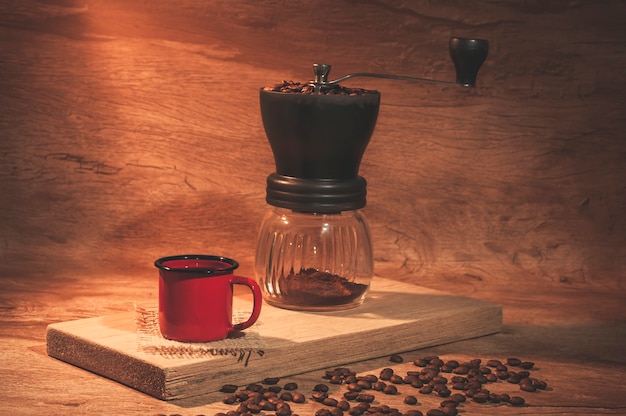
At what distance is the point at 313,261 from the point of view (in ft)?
5.60

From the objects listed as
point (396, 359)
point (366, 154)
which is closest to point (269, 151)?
point (366, 154)

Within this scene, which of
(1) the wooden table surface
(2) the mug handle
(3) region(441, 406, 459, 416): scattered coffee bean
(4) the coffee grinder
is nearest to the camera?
(3) region(441, 406, 459, 416): scattered coffee bean

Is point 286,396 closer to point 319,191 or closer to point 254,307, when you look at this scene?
point 254,307

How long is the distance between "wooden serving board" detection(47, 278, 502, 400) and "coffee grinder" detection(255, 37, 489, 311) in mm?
41

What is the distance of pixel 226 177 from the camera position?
2193 mm

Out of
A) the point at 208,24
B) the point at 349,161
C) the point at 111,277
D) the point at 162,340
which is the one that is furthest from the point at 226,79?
the point at 162,340

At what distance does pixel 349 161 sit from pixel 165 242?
620mm

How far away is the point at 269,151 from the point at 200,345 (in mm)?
782

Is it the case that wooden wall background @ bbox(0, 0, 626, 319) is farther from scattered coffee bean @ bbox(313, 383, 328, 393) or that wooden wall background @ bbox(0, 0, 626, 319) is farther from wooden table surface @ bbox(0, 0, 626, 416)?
scattered coffee bean @ bbox(313, 383, 328, 393)

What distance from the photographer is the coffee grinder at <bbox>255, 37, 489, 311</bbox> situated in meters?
1.63

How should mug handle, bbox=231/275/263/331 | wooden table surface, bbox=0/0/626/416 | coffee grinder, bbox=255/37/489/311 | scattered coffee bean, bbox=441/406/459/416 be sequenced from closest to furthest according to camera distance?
scattered coffee bean, bbox=441/406/459/416, mug handle, bbox=231/275/263/331, coffee grinder, bbox=255/37/489/311, wooden table surface, bbox=0/0/626/416

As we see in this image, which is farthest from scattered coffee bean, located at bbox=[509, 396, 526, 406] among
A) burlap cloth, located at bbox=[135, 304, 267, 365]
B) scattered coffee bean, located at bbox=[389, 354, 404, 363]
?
burlap cloth, located at bbox=[135, 304, 267, 365]

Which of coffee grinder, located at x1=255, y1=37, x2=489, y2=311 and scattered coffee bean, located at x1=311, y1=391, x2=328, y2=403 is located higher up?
coffee grinder, located at x1=255, y1=37, x2=489, y2=311

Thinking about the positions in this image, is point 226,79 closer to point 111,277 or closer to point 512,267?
point 111,277
